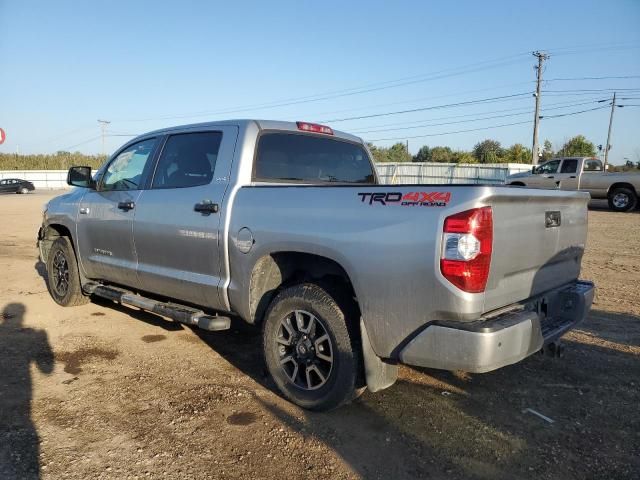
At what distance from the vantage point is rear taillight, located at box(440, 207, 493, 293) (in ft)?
8.87

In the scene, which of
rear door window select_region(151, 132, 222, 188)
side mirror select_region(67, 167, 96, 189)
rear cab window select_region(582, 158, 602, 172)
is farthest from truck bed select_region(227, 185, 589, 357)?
rear cab window select_region(582, 158, 602, 172)

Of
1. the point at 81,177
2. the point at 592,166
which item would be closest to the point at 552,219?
the point at 81,177

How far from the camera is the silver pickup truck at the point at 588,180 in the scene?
58.1 feet

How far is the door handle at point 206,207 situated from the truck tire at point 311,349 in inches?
33.6

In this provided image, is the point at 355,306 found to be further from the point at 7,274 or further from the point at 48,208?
the point at 7,274

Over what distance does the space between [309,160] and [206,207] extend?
105 centimetres

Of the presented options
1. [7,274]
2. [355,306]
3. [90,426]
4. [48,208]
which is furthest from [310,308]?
[7,274]

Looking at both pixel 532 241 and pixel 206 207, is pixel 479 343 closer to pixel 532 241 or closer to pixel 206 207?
pixel 532 241

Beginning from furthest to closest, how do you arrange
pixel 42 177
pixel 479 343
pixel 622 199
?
pixel 42 177 < pixel 622 199 < pixel 479 343

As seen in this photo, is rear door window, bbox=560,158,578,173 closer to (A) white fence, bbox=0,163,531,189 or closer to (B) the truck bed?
(A) white fence, bbox=0,163,531,189

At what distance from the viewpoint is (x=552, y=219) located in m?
3.40

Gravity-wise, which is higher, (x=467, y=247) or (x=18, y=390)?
(x=467, y=247)

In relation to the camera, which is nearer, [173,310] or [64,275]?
[173,310]

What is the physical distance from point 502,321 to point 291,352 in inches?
58.1
